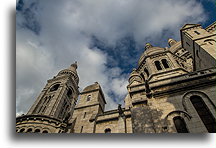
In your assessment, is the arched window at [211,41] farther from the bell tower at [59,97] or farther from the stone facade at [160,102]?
the bell tower at [59,97]

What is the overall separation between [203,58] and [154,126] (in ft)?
23.0

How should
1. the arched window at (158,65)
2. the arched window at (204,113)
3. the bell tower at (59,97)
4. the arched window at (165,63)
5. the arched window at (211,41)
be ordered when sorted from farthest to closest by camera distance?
1. the bell tower at (59,97)
2. the arched window at (165,63)
3. the arched window at (158,65)
4. the arched window at (211,41)
5. the arched window at (204,113)

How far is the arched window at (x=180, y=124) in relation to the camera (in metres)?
6.61

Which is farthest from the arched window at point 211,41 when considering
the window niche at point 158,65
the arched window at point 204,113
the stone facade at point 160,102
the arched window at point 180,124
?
the arched window at point 180,124

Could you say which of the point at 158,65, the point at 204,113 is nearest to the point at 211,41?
the point at 158,65

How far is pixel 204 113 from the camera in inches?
267

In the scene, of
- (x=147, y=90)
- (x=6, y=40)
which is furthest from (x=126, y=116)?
(x=6, y=40)

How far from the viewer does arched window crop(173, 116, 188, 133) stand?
661 cm

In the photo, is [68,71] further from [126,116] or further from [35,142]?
[35,142]

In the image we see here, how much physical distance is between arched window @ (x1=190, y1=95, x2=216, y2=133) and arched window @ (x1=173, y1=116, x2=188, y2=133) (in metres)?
0.76

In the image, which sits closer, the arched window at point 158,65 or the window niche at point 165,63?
the arched window at point 158,65

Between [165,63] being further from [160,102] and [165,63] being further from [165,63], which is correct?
[160,102]

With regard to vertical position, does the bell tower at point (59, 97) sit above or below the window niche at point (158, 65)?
above

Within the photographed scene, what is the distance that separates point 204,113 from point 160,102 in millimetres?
1855
